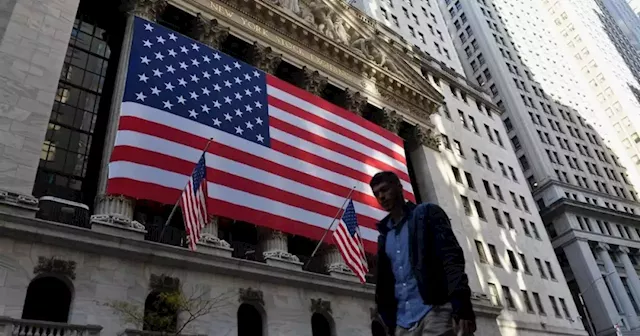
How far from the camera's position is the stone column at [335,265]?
24812 millimetres

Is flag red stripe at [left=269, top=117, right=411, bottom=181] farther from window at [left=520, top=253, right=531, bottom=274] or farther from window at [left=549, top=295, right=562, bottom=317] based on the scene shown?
window at [left=549, top=295, right=562, bottom=317]

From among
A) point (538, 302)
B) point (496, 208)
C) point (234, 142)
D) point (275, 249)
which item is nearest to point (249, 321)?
point (275, 249)

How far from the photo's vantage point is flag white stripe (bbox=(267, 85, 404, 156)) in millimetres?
28109

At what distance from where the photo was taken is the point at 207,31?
27906 millimetres

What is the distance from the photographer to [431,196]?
3622 centimetres

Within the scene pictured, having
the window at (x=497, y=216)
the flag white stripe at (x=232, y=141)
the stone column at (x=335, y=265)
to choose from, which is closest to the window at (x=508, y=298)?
the window at (x=497, y=216)

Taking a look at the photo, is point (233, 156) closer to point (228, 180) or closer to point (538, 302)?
point (228, 180)

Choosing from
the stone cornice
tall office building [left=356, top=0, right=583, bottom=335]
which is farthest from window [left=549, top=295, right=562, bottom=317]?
the stone cornice

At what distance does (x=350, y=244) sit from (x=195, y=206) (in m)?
6.74

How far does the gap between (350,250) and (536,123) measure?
62411mm

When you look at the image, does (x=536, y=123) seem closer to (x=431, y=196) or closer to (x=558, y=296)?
(x=558, y=296)

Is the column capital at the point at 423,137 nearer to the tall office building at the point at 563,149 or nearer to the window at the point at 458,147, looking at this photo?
the window at the point at 458,147

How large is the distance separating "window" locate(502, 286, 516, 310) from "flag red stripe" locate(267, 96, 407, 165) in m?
12.6

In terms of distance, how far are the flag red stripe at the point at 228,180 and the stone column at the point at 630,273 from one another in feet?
164
